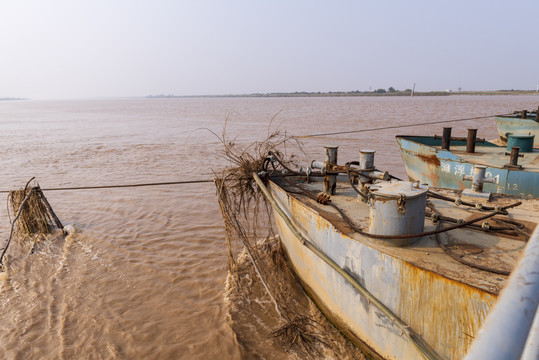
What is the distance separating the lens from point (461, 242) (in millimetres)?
3266

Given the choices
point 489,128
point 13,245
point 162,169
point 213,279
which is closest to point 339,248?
point 213,279

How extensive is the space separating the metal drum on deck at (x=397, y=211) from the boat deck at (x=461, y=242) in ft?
0.48

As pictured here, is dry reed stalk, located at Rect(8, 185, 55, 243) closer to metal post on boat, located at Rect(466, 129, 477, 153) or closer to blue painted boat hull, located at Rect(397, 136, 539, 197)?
blue painted boat hull, located at Rect(397, 136, 539, 197)

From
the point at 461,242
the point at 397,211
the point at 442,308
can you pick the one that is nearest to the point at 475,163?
the point at 461,242

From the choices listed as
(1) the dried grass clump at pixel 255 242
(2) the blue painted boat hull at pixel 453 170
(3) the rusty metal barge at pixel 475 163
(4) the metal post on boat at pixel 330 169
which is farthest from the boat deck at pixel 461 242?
(2) the blue painted boat hull at pixel 453 170

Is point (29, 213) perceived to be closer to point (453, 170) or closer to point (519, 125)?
point (453, 170)

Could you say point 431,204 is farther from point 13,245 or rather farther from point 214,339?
point 13,245

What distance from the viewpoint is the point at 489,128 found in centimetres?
2198

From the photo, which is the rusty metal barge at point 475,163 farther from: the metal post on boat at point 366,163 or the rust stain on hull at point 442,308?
the rust stain on hull at point 442,308

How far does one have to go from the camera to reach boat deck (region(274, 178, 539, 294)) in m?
2.73

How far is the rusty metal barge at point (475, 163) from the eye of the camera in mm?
6250

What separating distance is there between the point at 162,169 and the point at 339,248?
32.9 ft

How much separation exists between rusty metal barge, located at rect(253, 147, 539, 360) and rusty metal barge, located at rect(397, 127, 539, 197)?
2.21 metres

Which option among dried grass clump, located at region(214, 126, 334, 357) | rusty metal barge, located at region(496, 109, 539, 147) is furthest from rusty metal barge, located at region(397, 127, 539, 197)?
rusty metal barge, located at region(496, 109, 539, 147)
